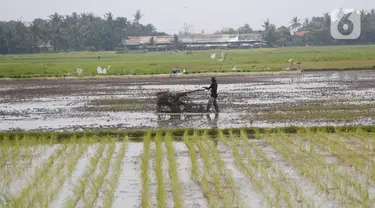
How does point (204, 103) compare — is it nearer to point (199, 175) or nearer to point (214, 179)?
point (199, 175)

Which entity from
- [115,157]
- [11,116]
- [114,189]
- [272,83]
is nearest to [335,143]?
[115,157]

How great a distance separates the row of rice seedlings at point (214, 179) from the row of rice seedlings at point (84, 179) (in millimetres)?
1705

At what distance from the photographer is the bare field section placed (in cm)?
748

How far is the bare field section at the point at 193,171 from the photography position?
24.6 feet

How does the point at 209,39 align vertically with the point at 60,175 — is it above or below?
above

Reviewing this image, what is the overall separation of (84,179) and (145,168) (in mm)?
1150

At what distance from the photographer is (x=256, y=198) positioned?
7.51 m

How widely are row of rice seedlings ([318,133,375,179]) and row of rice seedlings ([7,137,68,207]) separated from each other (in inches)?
184

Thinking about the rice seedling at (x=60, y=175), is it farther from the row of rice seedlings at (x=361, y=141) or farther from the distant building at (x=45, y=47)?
the distant building at (x=45, y=47)

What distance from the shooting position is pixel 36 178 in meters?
8.82

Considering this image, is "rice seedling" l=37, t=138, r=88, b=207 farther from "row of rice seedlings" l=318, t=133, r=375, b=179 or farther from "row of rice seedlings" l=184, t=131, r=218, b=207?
"row of rice seedlings" l=318, t=133, r=375, b=179

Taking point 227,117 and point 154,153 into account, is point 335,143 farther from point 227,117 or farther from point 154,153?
point 227,117

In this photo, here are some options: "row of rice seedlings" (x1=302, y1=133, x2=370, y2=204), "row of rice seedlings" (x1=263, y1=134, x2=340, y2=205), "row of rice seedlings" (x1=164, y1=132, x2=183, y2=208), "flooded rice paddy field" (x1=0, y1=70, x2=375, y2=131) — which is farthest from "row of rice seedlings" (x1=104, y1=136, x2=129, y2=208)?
"flooded rice paddy field" (x1=0, y1=70, x2=375, y2=131)

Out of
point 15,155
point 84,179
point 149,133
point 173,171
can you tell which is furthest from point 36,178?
point 149,133
